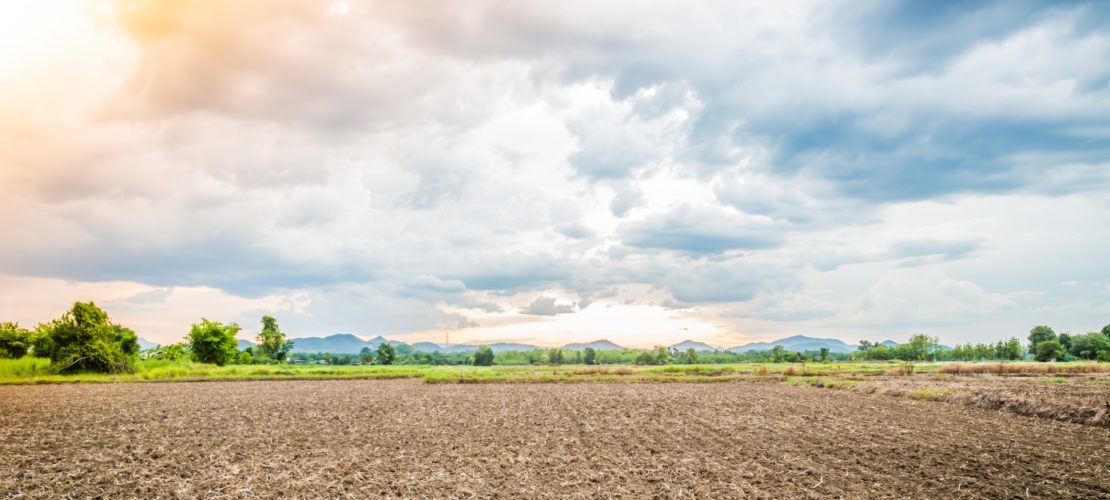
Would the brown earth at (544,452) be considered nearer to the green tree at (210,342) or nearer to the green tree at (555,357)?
the green tree at (210,342)

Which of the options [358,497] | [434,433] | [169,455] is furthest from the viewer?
[434,433]

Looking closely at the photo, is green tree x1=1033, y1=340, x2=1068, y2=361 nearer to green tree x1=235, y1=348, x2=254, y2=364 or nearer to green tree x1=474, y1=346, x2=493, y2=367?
green tree x1=474, y1=346, x2=493, y2=367

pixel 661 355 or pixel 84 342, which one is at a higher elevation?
pixel 84 342

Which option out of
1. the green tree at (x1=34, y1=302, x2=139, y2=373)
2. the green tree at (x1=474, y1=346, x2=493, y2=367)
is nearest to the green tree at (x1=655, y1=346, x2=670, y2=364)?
the green tree at (x1=474, y1=346, x2=493, y2=367)

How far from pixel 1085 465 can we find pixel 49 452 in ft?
84.5

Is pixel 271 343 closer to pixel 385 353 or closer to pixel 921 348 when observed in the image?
pixel 385 353

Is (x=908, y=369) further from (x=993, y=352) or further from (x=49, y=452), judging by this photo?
(x=993, y=352)

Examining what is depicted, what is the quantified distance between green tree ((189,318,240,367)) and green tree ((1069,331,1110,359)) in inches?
5399

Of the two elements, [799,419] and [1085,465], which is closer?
[1085,465]

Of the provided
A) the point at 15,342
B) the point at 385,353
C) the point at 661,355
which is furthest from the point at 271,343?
the point at 661,355

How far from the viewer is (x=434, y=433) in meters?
18.5

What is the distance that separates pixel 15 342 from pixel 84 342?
16.5 m

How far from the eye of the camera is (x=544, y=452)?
49.9 ft

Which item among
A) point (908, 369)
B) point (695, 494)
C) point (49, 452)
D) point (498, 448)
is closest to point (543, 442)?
point (498, 448)
